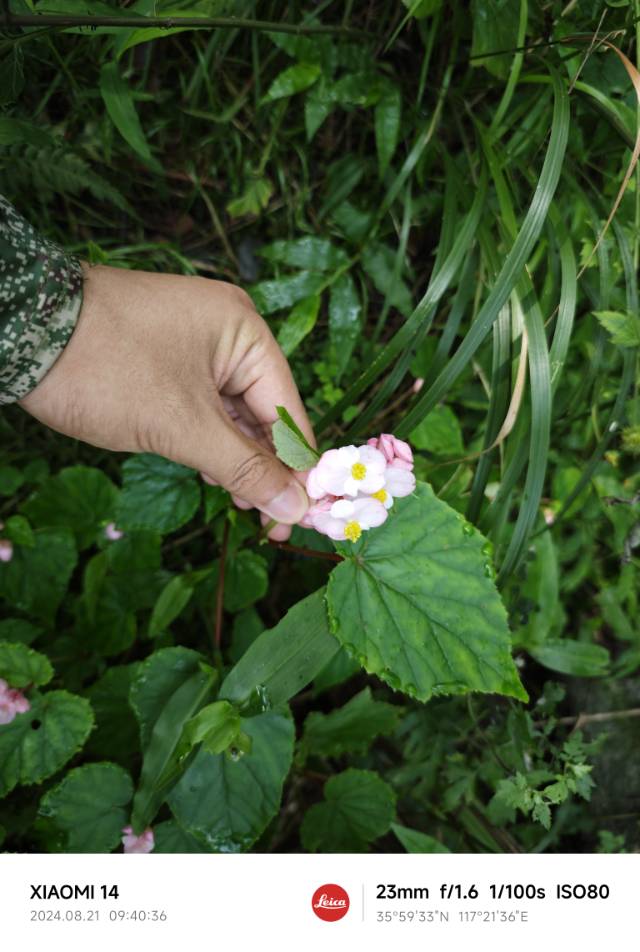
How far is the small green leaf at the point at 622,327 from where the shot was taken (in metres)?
1.06

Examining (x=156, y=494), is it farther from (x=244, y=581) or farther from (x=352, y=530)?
(x=352, y=530)

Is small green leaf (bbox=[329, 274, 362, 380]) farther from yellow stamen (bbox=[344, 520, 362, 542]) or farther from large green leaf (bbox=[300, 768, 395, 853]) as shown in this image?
large green leaf (bbox=[300, 768, 395, 853])

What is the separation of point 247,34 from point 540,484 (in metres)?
1.04

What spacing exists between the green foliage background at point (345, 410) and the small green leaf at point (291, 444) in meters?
0.16

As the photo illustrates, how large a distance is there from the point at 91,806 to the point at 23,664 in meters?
0.25

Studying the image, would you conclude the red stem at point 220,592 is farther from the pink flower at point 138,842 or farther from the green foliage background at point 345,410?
the pink flower at point 138,842

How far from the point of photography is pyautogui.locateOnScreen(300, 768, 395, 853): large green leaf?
1.18 metres

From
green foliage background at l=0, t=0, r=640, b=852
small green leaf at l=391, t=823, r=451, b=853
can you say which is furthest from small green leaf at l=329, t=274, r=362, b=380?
small green leaf at l=391, t=823, r=451, b=853

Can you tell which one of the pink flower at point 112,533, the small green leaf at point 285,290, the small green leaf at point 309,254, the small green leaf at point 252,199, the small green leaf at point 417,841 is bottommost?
the small green leaf at point 417,841

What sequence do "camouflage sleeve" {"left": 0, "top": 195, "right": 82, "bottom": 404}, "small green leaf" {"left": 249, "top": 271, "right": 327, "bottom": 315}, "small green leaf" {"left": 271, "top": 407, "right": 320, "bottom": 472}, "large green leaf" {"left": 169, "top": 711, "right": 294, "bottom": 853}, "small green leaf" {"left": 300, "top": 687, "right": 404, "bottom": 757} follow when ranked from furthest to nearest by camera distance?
"small green leaf" {"left": 249, "top": 271, "right": 327, "bottom": 315} < "small green leaf" {"left": 300, "top": 687, "right": 404, "bottom": 757} < "large green leaf" {"left": 169, "top": 711, "right": 294, "bottom": 853} < "camouflage sleeve" {"left": 0, "top": 195, "right": 82, "bottom": 404} < "small green leaf" {"left": 271, "top": 407, "right": 320, "bottom": 472}

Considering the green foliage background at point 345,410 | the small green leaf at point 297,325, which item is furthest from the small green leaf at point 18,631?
the small green leaf at point 297,325

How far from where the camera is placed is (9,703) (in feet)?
3.44
